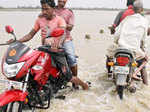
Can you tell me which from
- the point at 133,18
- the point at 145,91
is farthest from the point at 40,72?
the point at 145,91

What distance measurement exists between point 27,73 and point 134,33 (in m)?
2.30

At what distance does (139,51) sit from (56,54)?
5.52ft

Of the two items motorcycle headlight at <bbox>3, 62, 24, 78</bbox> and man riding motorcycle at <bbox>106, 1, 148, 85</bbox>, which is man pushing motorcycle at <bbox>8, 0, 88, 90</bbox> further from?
man riding motorcycle at <bbox>106, 1, 148, 85</bbox>

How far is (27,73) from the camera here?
110 inches

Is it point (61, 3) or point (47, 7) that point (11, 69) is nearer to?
point (47, 7)

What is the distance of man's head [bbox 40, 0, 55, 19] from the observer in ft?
11.2

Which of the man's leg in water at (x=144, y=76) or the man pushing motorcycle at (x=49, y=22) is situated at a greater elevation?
the man pushing motorcycle at (x=49, y=22)

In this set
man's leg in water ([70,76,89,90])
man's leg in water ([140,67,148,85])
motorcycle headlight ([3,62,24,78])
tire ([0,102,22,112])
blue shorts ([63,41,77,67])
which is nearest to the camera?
motorcycle headlight ([3,62,24,78])

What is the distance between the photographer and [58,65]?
3680 mm

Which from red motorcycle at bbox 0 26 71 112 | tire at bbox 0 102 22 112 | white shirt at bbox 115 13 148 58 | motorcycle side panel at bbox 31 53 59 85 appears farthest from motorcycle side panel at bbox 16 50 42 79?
white shirt at bbox 115 13 148 58

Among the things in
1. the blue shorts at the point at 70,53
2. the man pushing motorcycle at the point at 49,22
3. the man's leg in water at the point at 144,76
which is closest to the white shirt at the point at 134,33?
the man's leg in water at the point at 144,76

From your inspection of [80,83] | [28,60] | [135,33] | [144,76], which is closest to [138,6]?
[135,33]

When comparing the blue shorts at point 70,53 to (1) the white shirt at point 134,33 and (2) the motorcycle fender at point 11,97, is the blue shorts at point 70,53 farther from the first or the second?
(2) the motorcycle fender at point 11,97

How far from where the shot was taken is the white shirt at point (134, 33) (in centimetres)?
404
